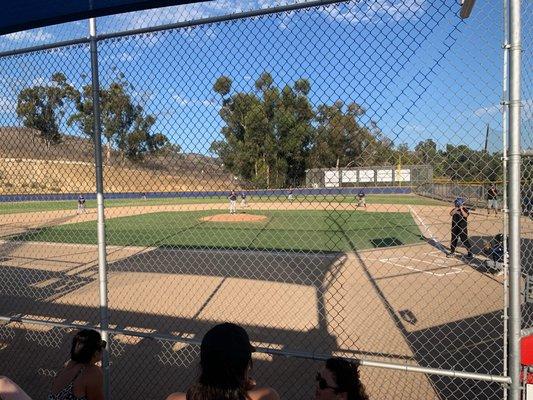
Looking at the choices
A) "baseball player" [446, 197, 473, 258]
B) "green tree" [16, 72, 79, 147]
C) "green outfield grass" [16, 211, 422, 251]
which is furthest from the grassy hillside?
"baseball player" [446, 197, 473, 258]

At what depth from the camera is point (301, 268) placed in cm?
1093

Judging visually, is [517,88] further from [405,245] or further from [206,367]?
[405,245]

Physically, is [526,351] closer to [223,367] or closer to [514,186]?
[514,186]

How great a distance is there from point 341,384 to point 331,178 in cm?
148

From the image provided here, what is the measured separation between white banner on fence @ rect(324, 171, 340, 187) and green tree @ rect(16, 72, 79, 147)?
8.49 ft

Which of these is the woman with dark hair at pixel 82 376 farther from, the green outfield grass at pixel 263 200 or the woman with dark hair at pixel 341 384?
the green outfield grass at pixel 263 200

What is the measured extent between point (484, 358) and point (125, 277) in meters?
7.74

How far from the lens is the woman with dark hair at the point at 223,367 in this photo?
177 centimetres

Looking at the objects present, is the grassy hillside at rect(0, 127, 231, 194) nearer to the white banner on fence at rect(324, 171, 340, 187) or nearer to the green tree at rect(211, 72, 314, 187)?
the green tree at rect(211, 72, 314, 187)

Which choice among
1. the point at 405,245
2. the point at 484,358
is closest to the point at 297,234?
the point at 405,245

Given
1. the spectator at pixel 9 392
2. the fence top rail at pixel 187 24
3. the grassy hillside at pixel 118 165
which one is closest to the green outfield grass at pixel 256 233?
the grassy hillside at pixel 118 165

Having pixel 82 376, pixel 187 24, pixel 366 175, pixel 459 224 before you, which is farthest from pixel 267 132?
pixel 459 224

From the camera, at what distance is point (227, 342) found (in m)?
1.80

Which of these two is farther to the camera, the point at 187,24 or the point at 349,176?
the point at 187,24
